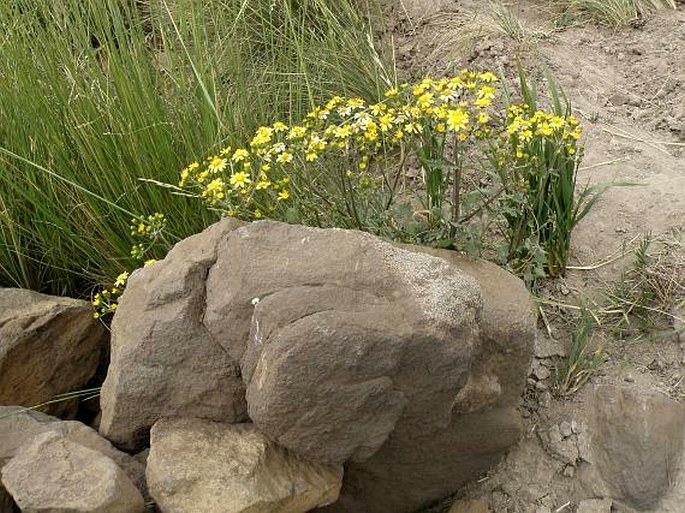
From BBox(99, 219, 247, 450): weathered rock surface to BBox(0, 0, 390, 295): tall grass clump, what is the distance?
77 centimetres

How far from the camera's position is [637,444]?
2.44m

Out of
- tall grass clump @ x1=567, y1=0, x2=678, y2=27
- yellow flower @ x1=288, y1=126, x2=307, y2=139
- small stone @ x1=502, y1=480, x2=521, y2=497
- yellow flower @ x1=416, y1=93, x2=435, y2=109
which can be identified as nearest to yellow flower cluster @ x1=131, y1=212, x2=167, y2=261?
yellow flower @ x1=288, y1=126, x2=307, y2=139

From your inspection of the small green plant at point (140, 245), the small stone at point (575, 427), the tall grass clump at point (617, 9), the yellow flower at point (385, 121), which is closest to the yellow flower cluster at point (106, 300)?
the small green plant at point (140, 245)

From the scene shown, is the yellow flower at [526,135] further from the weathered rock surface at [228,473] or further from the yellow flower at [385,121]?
the weathered rock surface at [228,473]

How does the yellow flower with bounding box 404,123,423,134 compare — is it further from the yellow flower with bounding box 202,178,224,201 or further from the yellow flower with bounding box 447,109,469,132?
the yellow flower with bounding box 202,178,224,201

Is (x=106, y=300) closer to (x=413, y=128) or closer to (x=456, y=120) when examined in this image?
(x=413, y=128)

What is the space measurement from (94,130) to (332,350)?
152cm

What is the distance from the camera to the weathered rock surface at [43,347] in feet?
9.43

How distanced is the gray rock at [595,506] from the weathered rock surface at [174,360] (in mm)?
933

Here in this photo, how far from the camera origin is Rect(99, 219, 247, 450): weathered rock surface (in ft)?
7.24

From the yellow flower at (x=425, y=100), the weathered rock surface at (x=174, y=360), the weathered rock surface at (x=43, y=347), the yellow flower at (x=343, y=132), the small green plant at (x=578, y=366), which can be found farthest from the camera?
the weathered rock surface at (x=43, y=347)

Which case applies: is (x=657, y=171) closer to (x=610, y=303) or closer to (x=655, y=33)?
(x=610, y=303)

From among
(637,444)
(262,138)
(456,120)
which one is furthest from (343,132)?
(637,444)

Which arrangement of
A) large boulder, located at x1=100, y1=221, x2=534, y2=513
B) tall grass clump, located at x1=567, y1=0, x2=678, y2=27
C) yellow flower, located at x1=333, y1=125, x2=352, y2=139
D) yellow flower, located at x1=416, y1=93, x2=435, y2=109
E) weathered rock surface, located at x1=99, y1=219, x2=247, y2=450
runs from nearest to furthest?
large boulder, located at x1=100, y1=221, x2=534, y2=513 → weathered rock surface, located at x1=99, y1=219, x2=247, y2=450 → yellow flower, located at x1=416, y1=93, x2=435, y2=109 → yellow flower, located at x1=333, y1=125, x2=352, y2=139 → tall grass clump, located at x1=567, y1=0, x2=678, y2=27
